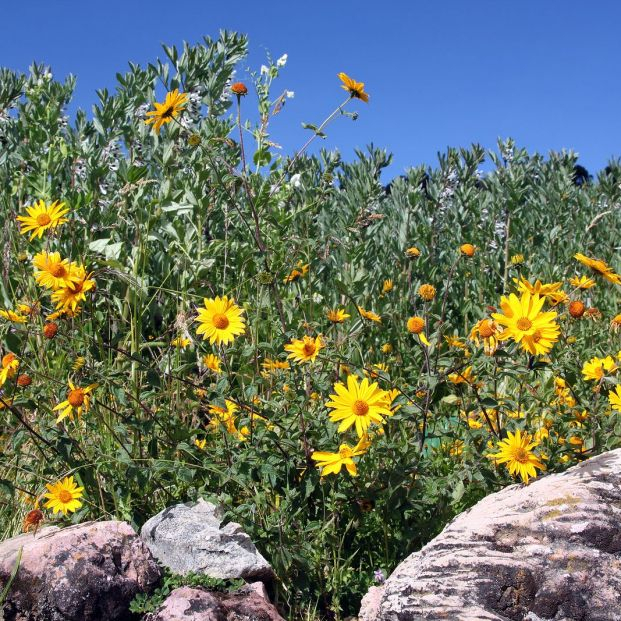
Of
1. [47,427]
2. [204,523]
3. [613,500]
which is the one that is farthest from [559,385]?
[47,427]

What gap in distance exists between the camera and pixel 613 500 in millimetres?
2123

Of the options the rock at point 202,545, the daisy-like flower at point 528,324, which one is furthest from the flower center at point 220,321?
the daisy-like flower at point 528,324

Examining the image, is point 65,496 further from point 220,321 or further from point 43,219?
point 43,219

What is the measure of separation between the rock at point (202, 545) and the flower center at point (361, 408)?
1.95 feet

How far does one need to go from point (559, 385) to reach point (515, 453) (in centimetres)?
94

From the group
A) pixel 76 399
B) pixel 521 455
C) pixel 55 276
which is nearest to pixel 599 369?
pixel 521 455

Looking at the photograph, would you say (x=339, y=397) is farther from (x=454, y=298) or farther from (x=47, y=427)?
(x=454, y=298)

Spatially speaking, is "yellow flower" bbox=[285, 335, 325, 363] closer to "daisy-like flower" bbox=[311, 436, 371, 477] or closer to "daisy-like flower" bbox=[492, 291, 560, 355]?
"daisy-like flower" bbox=[311, 436, 371, 477]

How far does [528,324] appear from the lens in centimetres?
235

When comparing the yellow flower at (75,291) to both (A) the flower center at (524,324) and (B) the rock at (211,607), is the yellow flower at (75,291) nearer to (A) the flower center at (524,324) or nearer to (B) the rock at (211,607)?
(B) the rock at (211,607)

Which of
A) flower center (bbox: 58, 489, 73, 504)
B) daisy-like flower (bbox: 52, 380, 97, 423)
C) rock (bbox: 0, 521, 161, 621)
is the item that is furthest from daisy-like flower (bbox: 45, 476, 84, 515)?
daisy-like flower (bbox: 52, 380, 97, 423)

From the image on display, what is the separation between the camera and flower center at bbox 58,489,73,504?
271 centimetres

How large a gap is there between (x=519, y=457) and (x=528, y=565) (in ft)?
1.63

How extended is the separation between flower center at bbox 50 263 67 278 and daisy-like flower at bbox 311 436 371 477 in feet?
3.42
